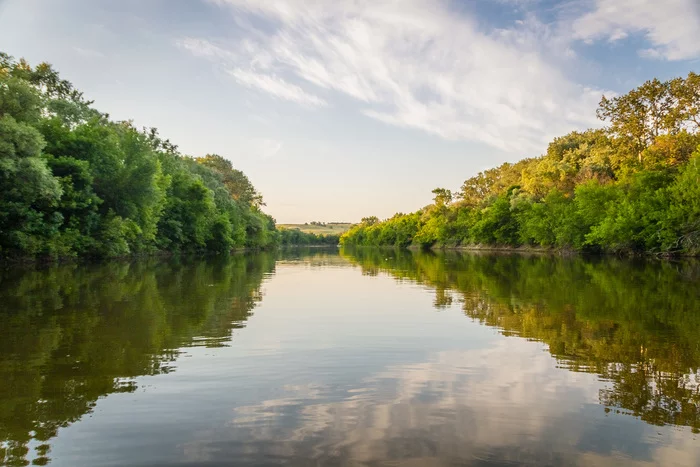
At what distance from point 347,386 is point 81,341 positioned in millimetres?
5108

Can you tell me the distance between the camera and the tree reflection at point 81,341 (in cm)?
509

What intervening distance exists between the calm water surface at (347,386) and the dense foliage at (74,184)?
1689 cm

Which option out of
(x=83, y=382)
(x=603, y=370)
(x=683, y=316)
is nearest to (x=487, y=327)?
(x=603, y=370)

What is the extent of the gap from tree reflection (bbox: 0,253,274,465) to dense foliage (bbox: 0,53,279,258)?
39.5 feet

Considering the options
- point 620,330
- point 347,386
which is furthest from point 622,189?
point 347,386

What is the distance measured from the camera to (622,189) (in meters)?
52.4

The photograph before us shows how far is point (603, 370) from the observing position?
23.5 ft

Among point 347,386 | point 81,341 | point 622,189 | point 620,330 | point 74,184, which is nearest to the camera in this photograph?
point 347,386

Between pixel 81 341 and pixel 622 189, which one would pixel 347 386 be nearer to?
pixel 81 341

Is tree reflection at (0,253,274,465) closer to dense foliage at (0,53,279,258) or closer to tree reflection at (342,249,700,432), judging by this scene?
tree reflection at (342,249,700,432)

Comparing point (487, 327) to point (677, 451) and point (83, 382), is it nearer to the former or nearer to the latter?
point (677, 451)

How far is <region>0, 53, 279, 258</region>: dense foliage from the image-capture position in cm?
2695

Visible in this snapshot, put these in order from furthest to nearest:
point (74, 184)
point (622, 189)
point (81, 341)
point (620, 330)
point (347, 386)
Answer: point (622, 189)
point (74, 184)
point (620, 330)
point (81, 341)
point (347, 386)

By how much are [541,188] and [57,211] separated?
67.0 m
